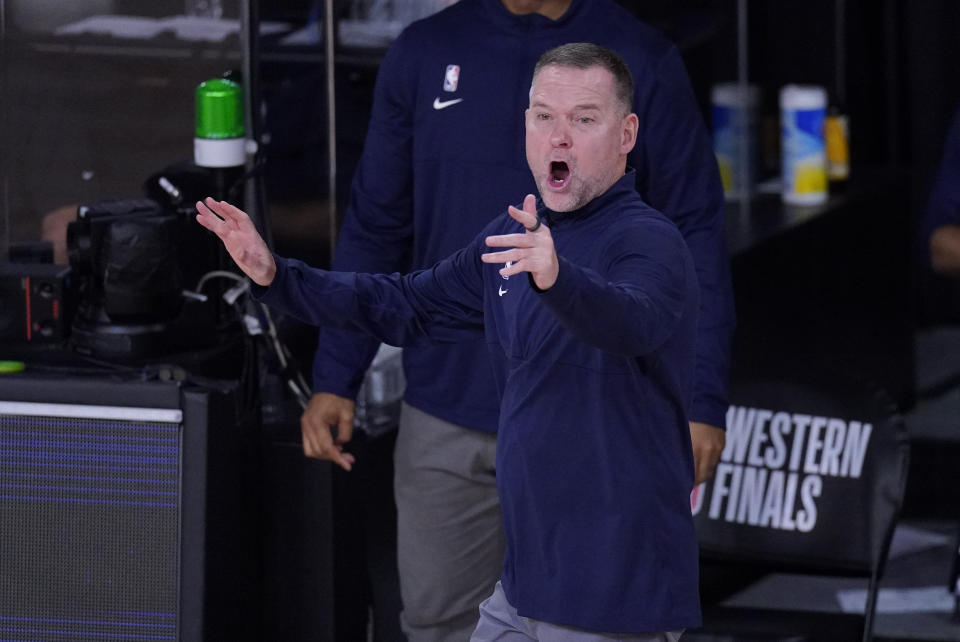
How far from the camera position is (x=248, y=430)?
3.09 meters

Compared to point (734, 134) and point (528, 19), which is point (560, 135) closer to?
point (528, 19)

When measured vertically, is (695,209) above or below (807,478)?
above

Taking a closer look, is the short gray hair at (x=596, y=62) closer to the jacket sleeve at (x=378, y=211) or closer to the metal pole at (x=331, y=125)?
the jacket sleeve at (x=378, y=211)

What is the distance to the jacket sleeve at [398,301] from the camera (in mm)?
2354

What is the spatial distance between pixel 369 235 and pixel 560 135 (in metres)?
0.85

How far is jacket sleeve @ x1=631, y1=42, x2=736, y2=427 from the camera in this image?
276 cm

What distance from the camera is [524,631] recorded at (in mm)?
2262

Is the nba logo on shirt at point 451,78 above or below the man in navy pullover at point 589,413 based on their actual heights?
above

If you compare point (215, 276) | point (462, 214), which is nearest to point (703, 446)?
point (462, 214)

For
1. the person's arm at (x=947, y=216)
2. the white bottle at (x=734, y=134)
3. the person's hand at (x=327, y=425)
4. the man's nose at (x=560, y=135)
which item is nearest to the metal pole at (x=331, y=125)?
the person's hand at (x=327, y=425)

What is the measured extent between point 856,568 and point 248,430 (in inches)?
46.7

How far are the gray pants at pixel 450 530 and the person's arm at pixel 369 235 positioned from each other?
0.47ft

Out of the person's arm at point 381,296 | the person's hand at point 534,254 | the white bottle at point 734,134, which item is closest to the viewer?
the person's hand at point 534,254

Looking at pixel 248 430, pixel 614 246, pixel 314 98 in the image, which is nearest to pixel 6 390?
pixel 248 430
